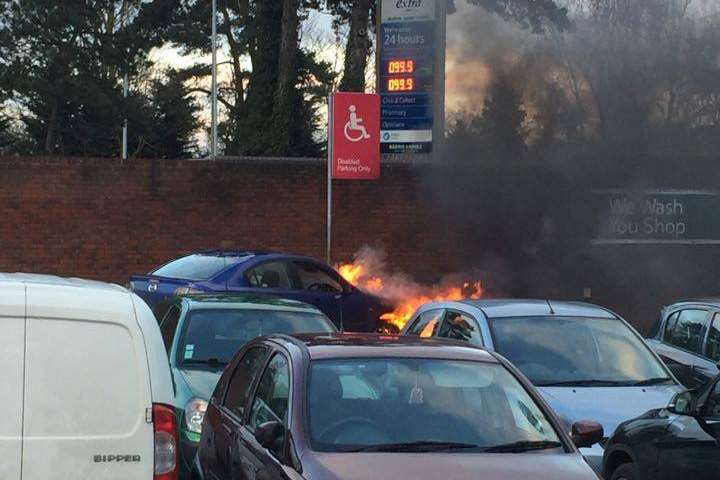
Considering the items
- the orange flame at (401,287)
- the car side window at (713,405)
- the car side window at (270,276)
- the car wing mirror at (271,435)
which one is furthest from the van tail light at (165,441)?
the orange flame at (401,287)

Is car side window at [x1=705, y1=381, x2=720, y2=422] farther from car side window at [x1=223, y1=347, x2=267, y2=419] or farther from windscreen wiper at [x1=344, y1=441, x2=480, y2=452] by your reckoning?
car side window at [x1=223, y1=347, x2=267, y2=419]

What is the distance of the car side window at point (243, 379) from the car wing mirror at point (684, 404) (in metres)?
2.53

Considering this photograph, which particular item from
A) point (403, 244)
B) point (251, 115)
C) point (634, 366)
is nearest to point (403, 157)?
point (403, 244)

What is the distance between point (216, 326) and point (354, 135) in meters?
9.41

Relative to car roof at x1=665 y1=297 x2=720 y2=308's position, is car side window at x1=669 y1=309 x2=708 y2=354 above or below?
below

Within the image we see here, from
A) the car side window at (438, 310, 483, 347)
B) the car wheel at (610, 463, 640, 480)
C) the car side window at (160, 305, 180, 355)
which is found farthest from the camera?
the car side window at (160, 305, 180, 355)

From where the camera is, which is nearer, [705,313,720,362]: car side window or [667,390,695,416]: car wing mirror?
[667,390,695,416]: car wing mirror

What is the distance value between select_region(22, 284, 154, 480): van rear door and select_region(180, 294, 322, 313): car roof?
4649 mm

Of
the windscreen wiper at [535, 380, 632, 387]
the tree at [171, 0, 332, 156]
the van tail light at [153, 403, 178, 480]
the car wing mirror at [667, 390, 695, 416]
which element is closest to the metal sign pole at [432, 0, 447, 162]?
the tree at [171, 0, 332, 156]

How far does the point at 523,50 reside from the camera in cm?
2300

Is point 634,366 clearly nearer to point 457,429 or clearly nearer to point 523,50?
point 457,429

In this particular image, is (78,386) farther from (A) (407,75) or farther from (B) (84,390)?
(A) (407,75)

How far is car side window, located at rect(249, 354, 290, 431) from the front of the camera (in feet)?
17.2

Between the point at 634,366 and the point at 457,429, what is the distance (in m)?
3.78
